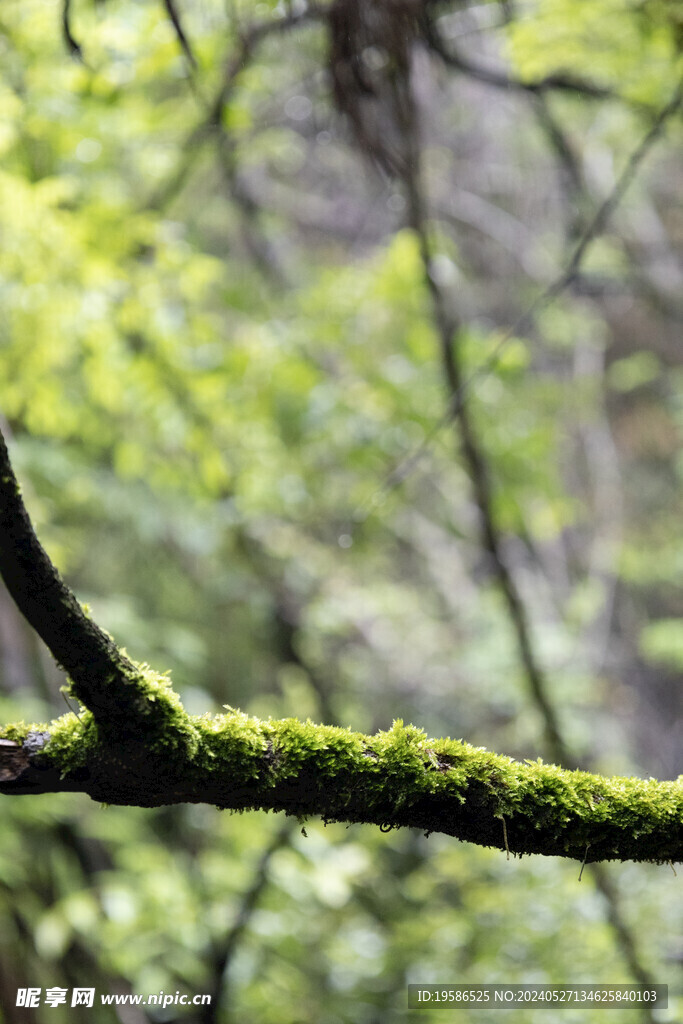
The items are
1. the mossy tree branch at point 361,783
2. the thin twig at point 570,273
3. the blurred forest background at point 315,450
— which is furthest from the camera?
the blurred forest background at point 315,450

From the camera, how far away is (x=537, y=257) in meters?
7.93

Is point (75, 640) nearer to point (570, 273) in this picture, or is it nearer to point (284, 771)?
point (284, 771)

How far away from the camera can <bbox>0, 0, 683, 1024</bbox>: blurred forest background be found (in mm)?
3258

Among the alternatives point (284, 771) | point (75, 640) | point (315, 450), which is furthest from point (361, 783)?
point (315, 450)

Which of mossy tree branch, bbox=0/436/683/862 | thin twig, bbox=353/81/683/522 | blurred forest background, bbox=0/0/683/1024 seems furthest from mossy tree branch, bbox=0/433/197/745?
thin twig, bbox=353/81/683/522

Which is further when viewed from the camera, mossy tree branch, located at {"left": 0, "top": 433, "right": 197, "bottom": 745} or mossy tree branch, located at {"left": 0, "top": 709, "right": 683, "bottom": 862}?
mossy tree branch, located at {"left": 0, "top": 709, "right": 683, "bottom": 862}

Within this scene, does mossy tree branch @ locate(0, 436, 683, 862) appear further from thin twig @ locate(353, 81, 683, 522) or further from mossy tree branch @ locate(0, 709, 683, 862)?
thin twig @ locate(353, 81, 683, 522)

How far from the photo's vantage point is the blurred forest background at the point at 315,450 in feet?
10.7

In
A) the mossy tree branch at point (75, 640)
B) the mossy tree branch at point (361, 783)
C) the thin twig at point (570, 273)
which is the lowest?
the mossy tree branch at point (361, 783)

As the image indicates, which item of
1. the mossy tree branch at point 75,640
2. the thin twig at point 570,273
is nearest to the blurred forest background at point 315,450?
the thin twig at point 570,273

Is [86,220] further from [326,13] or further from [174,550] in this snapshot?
[174,550]

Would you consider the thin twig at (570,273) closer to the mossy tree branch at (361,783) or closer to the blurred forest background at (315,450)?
the blurred forest background at (315,450)

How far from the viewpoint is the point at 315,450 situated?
486 centimetres

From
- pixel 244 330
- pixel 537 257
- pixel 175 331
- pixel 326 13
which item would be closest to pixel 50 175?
pixel 175 331
